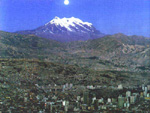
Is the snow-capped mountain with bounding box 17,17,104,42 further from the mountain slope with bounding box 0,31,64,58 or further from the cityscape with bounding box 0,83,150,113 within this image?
the cityscape with bounding box 0,83,150,113

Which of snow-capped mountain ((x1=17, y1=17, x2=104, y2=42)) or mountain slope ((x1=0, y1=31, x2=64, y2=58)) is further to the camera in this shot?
snow-capped mountain ((x1=17, y1=17, x2=104, y2=42))

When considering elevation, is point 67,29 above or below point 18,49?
above

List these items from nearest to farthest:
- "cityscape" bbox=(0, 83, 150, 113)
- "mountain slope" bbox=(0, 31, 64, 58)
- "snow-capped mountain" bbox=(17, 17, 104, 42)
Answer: "cityscape" bbox=(0, 83, 150, 113) → "mountain slope" bbox=(0, 31, 64, 58) → "snow-capped mountain" bbox=(17, 17, 104, 42)

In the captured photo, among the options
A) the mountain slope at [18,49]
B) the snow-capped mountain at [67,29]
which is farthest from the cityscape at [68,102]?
the snow-capped mountain at [67,29]

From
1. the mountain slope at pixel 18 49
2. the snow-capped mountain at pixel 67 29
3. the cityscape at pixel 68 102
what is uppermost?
the snow-capped mountain at pixel 67 29

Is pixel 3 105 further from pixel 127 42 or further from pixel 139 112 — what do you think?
pixel 127 42

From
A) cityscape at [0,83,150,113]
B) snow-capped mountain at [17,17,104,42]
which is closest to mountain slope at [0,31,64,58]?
cityscape at [0,83,150,113]

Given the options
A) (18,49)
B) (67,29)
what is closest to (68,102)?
A: (18,49)

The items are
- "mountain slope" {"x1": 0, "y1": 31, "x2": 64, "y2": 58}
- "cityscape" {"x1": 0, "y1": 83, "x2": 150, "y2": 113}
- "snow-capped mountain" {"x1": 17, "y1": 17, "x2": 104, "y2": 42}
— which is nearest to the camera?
"cityscape" {"x1": 0, "y1": 83, "x2": 150, "y2": 113}

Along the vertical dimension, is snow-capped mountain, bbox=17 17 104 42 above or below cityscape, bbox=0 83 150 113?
above

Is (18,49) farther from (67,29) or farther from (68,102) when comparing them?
(67,29)

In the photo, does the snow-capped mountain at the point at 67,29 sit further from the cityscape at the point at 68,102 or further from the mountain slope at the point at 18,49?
the cityscape at the point at 68,102

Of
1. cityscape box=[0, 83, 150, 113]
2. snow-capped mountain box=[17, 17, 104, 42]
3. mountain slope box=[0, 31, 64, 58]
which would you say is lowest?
cityscape box=[0, 83, 150, 113]
